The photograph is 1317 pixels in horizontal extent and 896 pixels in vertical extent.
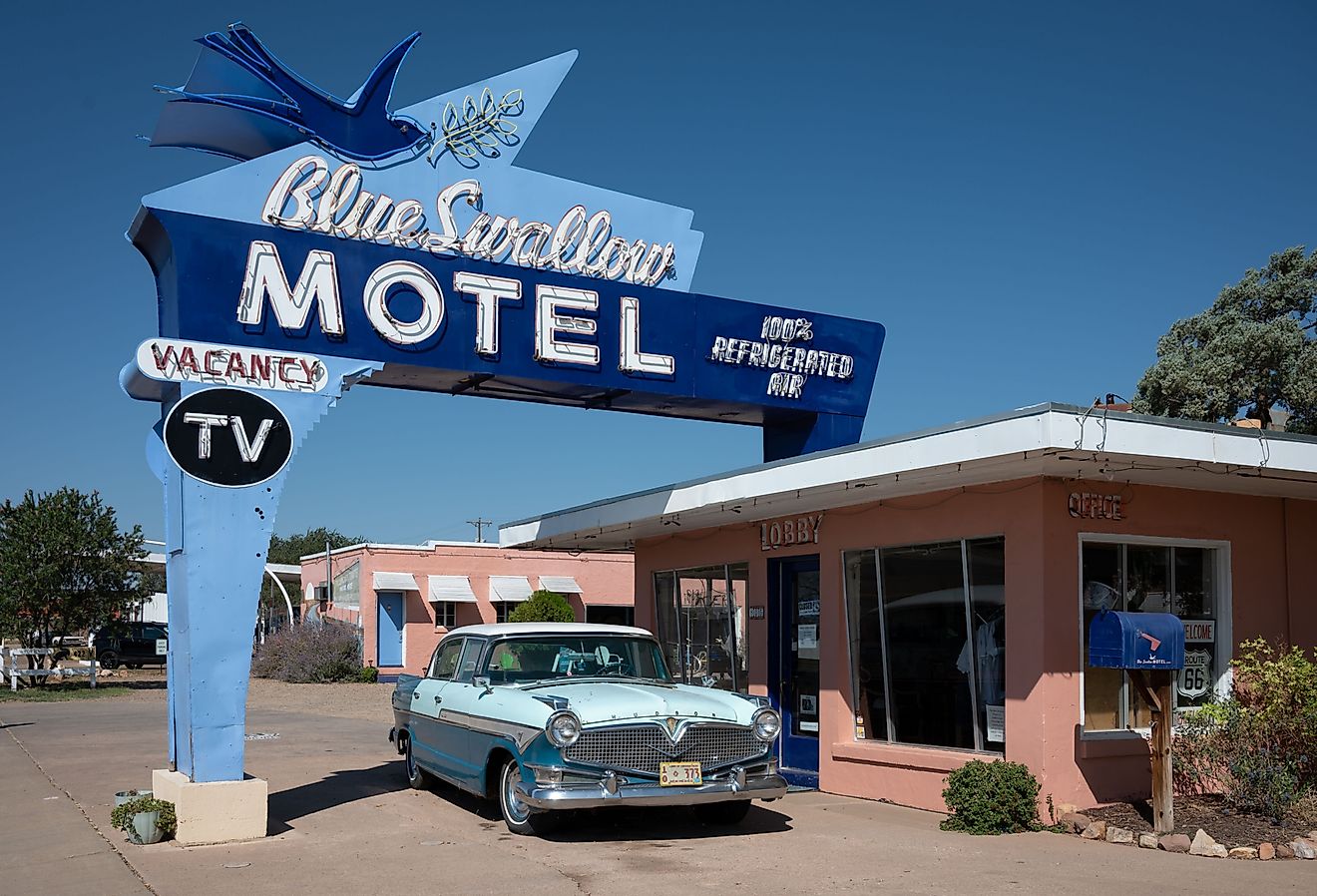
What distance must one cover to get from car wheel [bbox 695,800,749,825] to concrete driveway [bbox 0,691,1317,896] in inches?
5.7

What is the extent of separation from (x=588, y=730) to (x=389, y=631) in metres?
27.0

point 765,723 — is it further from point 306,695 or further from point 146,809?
point 306,695

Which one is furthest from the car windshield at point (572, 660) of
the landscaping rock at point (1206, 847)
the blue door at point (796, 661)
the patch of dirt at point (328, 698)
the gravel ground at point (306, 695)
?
the gravel ground at point (306, 695)

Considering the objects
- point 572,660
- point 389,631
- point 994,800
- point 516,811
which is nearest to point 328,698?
point 389,631

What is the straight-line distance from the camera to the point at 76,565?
30.2 m

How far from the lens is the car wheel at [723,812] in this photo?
32.4ft

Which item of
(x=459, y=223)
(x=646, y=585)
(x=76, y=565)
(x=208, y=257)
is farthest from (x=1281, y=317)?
(x=76, y=565)

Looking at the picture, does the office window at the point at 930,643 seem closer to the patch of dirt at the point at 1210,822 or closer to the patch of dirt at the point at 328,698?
the patch of dirt at the point at 1210,822

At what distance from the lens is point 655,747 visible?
9.04m

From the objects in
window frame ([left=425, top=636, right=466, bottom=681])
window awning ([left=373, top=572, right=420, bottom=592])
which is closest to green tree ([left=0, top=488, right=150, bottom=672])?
window awning ([left=373, top=572, right=420, bottom=592])

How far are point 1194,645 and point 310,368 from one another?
8.31 metres

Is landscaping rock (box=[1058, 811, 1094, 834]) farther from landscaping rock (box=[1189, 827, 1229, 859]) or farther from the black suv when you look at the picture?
the black suv

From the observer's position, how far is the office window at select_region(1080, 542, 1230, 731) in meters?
10.3

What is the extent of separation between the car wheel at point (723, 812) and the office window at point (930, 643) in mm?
2253
